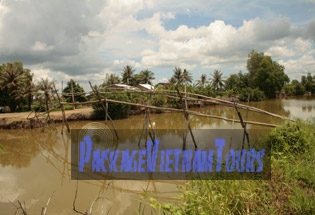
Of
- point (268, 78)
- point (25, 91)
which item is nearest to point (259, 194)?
point (25, 91)

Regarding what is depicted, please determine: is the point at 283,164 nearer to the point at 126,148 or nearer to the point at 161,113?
the point at 126,148

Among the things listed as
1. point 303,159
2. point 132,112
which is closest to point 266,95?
point 132,112

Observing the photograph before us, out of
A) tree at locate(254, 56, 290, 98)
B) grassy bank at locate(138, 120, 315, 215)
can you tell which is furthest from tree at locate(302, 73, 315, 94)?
grassy bank at locate(138, 120, 315, 215)

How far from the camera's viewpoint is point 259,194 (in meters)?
3.87

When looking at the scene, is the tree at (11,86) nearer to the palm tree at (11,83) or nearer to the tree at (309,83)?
the palm tree at (11,83)

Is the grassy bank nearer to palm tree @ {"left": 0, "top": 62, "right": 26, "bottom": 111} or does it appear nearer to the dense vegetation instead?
the dense vegetation

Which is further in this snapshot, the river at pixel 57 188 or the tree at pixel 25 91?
the tree at pixel 25 91

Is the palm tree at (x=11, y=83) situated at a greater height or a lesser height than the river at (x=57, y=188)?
greater

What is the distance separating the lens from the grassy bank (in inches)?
128

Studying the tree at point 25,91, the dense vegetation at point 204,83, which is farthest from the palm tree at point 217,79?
the tree at point 25,91

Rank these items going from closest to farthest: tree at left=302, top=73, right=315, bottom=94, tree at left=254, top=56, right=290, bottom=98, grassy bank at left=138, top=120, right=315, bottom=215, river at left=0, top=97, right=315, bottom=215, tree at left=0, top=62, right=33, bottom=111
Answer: grassy bank at left=138, top=120, right=315, bottom=215
river at left=0, top=97, right=315, bottom=215
tree at left=0, top=62, right=33, bottom=111
tree at left=254, top=56, right=290, bottom=98
tree at left=302, top=73, right=315, bottom=94

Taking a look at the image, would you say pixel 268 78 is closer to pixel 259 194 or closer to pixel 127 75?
pixel 127 75

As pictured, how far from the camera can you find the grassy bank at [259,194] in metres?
3.25

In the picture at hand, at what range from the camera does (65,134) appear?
504 inches
